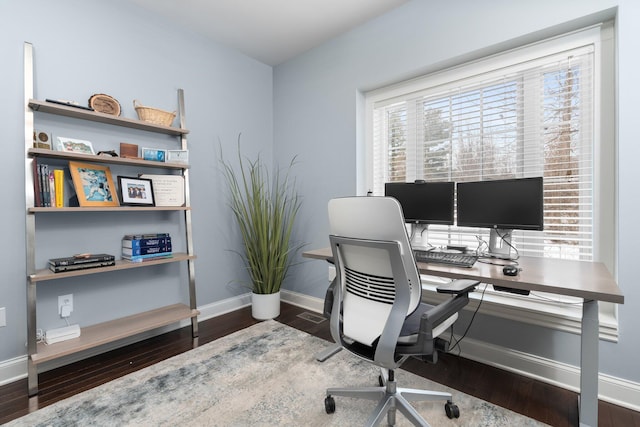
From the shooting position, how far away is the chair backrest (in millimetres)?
1282

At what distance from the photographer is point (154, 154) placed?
8.14 ft

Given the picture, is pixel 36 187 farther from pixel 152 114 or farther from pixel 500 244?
pixel 500 244

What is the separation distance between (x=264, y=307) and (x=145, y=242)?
3.99 ft

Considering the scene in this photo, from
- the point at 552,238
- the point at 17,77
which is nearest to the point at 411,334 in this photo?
the point at 552,238

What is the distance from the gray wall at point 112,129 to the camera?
199cm

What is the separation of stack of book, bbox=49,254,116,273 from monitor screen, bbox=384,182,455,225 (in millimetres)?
2128

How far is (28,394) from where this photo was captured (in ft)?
5.94

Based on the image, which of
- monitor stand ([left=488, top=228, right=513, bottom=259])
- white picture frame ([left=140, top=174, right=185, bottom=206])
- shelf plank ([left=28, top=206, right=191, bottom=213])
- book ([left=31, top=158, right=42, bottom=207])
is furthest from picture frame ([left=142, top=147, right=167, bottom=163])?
monitor stand ([left=488, top=228, right=513, bottom=259])

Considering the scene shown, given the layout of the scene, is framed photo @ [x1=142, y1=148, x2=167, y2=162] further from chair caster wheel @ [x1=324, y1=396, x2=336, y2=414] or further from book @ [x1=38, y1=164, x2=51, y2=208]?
chair caster wheel @ [x1=324, y1=396, x2=336, y2=414]

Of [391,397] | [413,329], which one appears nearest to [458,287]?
[413,329]

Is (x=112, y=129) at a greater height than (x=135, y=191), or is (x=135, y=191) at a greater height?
(x=112, y=129)

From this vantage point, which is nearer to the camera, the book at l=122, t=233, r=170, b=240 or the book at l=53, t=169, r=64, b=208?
the book at l=53, t=169, r=64, b=208

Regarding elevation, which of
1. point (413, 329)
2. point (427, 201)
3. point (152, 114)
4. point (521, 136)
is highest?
point (152, 114)

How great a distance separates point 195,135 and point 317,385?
2.39 metres
